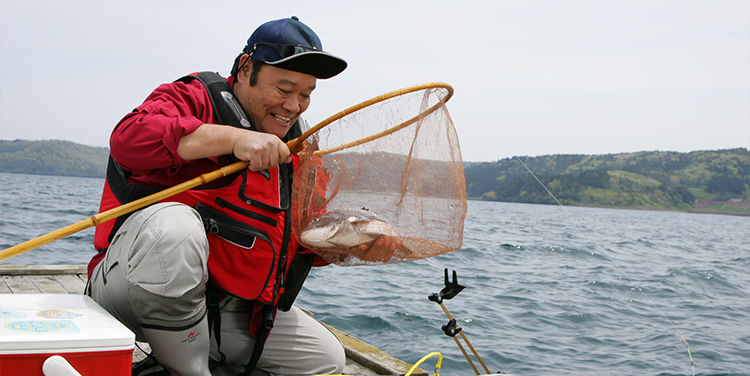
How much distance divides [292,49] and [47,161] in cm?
15036

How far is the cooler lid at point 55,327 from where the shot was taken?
4.74ft

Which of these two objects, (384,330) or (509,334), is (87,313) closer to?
(384,330)

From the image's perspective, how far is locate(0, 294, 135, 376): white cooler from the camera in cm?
143

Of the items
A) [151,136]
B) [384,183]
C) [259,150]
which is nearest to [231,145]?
[259,150]

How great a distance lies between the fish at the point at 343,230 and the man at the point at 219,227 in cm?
13

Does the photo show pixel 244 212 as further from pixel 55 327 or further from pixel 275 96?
pixel 55 327

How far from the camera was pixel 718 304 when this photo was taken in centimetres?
1111

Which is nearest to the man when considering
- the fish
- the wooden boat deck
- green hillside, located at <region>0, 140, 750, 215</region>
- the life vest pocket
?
the life vest pocket

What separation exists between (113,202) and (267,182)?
0.70 meters

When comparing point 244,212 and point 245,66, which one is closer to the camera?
point 244,212

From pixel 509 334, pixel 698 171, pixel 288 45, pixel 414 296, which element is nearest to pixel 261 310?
pixel 288 45

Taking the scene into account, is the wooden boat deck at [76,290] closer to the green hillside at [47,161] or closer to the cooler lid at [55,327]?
the cooler lid at [55,327]

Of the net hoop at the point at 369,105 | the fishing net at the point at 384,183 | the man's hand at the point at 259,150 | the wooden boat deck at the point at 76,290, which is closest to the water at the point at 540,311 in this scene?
the wooden boat deck at the point at 76,290

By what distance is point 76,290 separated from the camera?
450 centimetres
